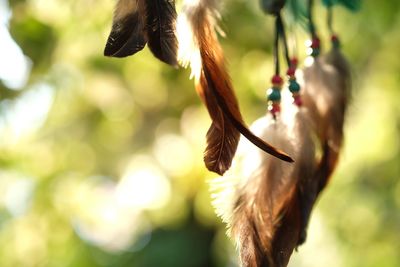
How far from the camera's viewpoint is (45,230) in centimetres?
248

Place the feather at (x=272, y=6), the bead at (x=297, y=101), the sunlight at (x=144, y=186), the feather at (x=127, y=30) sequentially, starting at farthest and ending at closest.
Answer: the sunlight at (x=144, y=186)
the bead at (x=297, y=101)
the feather at (x=272, y=6)
the feather at (x=127, y=30)

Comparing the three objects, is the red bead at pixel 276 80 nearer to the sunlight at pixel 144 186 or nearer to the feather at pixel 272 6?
the feather at pixel 272 6

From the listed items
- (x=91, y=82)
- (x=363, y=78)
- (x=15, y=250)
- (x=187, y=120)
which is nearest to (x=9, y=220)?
(x=15, y=250)

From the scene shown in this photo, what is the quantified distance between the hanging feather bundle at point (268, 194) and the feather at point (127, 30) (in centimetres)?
24

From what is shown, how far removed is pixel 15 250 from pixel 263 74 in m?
1.01

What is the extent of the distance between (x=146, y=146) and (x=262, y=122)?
2.00 metres

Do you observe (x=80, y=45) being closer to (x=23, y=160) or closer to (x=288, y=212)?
(x=23, y=160)

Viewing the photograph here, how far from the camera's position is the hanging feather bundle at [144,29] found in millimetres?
756

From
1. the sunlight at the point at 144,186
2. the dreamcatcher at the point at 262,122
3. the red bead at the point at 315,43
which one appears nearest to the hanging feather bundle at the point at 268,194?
the dreamcatcher at the point at 262,122

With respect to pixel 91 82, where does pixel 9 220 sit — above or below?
below

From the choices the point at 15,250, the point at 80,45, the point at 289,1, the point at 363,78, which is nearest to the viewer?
the point at 289,1

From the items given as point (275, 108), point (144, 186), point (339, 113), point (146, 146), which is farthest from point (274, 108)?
point (146, 146)

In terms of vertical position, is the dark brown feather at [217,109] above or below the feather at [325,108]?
above

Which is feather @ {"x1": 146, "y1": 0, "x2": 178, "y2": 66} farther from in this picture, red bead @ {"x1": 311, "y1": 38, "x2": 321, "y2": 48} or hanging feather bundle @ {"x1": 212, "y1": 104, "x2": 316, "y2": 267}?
red bead @ {"x1": 311, "y1": 38, "x2": 321, "y2": 48}
